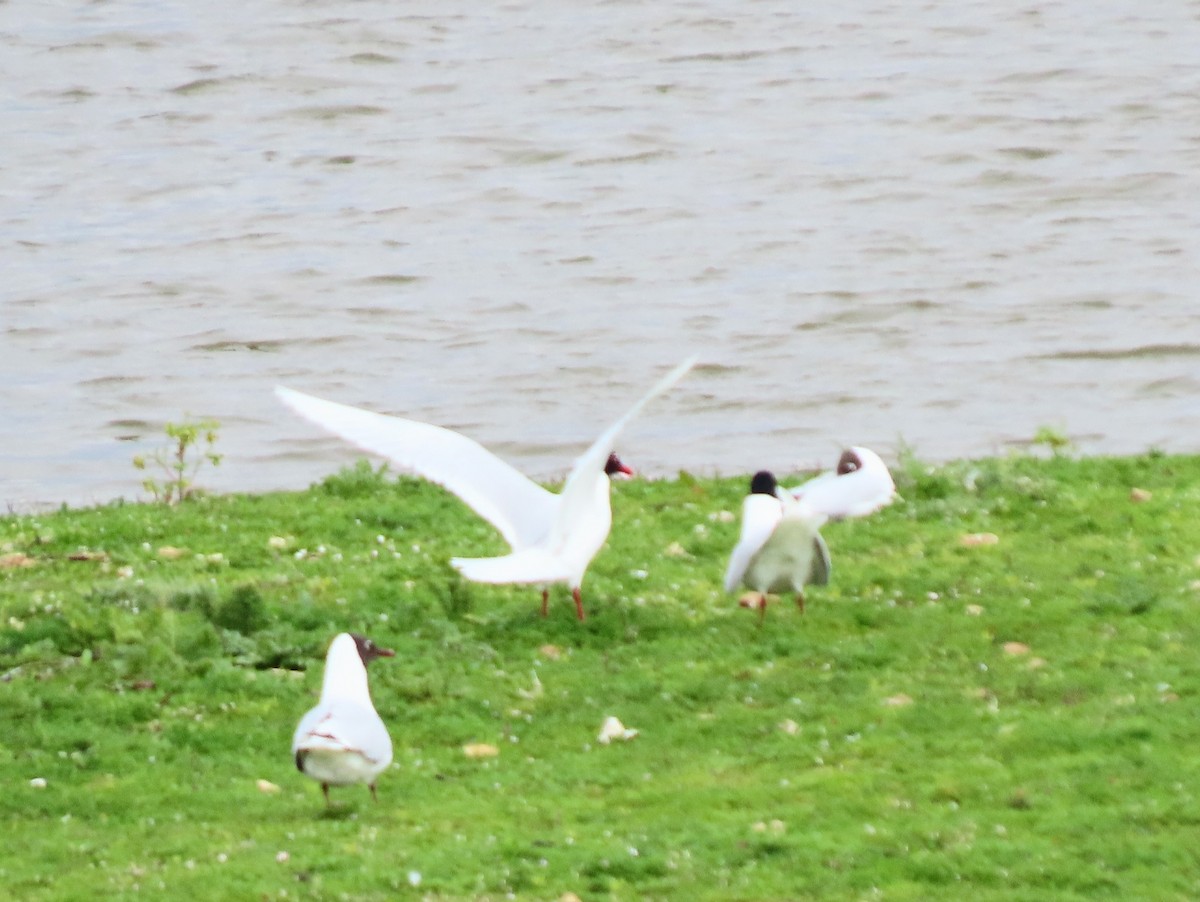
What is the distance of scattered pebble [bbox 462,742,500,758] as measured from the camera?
28.5ft

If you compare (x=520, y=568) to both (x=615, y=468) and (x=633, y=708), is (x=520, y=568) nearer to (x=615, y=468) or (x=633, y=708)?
(x=633, y=708)

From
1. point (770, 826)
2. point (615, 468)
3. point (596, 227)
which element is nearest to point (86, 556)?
point (615, 468)

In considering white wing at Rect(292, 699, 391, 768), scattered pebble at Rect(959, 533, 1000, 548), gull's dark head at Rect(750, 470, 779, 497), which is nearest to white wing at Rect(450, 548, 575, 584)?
gull's dark head at Rect(750, 470, 779, 497)

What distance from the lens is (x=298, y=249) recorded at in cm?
2614

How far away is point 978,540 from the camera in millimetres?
11570

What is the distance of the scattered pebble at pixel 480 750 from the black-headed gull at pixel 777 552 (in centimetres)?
178

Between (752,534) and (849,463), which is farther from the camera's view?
(849,463)

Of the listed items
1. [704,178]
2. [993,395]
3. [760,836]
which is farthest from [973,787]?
[704,178]

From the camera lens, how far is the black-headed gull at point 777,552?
9.91 metres

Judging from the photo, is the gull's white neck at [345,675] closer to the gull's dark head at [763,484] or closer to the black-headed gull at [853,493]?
the gull's dark head at [763,484]

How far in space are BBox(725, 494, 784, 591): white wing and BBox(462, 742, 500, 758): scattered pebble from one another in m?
1.76

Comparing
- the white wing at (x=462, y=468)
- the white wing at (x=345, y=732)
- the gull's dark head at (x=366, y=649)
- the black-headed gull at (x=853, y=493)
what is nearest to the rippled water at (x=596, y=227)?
the black-headed gull at (x=853, y=493)

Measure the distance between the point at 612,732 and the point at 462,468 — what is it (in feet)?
7.47

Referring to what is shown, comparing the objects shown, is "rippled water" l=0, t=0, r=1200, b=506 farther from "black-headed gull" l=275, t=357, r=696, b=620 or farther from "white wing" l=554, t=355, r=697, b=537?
Result: "white wing" l=554, t=355, r=697, b=537
